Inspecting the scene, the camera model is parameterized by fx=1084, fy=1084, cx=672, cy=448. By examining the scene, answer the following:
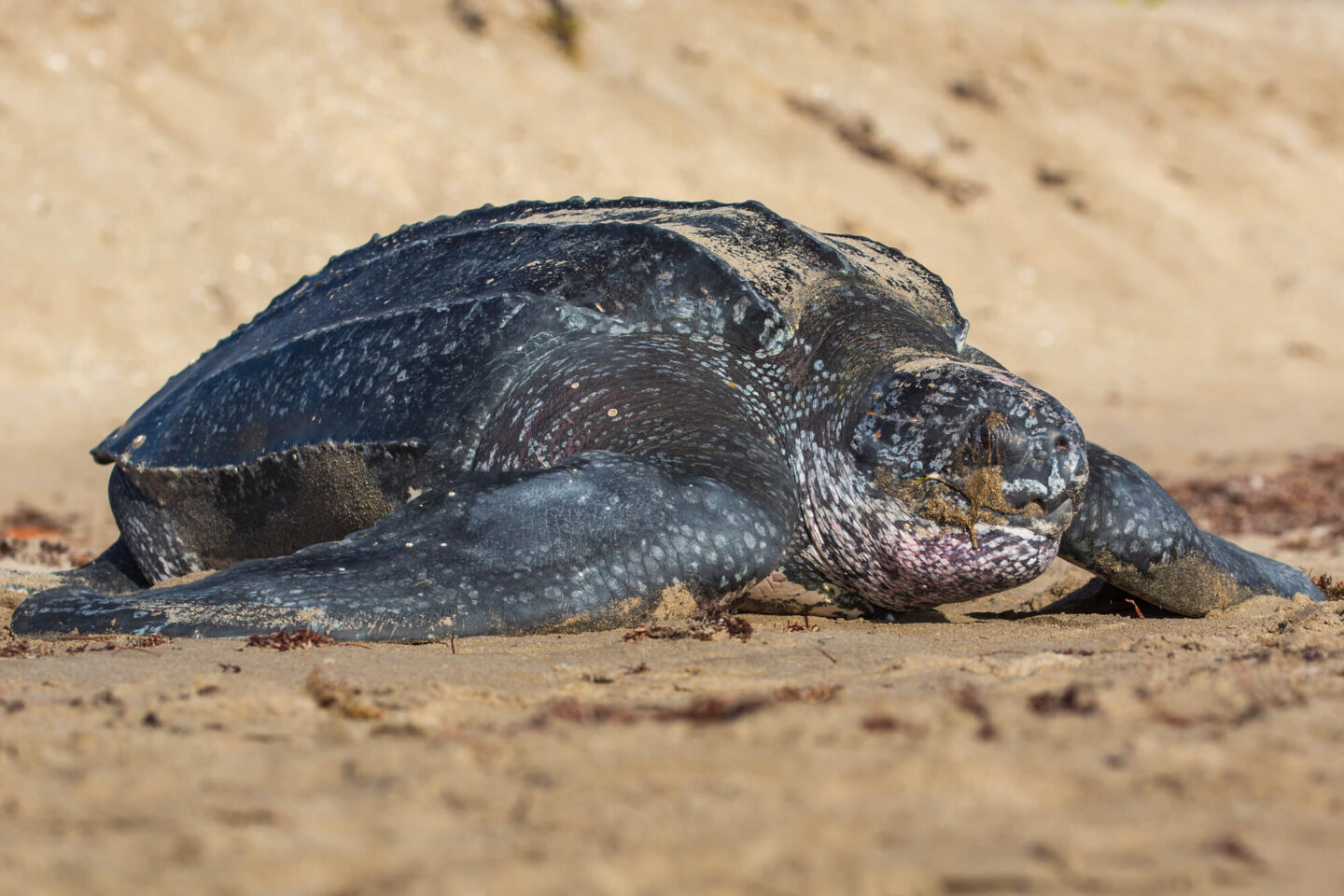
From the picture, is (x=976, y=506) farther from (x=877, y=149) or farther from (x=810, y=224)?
(x=877, y=149)

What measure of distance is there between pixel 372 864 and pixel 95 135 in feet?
34.2

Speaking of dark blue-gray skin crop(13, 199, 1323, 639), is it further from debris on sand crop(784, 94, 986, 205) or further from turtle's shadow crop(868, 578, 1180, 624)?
debris on sand crop(784, 94, 986, 205)

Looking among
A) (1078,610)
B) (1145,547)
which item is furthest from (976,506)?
(1078,610)

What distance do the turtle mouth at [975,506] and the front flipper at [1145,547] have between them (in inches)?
8.8

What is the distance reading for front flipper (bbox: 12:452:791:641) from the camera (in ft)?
6.57

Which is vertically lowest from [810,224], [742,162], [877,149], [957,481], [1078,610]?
[1078,610]

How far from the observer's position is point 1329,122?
15.3m

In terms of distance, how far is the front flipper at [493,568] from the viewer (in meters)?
2.00

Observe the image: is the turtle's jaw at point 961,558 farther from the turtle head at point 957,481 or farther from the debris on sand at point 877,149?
the debris on sand at point 877,149

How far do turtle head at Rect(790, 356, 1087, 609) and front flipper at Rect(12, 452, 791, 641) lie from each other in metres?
0.32

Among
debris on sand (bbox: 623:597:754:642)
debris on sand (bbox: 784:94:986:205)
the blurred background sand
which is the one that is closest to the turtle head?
debris on sand (bbox: 623:597:754:642)

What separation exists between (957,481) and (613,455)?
2.47 feet

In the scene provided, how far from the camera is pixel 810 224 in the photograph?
11.4 m

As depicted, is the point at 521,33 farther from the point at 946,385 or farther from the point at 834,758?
the point at 834,758
